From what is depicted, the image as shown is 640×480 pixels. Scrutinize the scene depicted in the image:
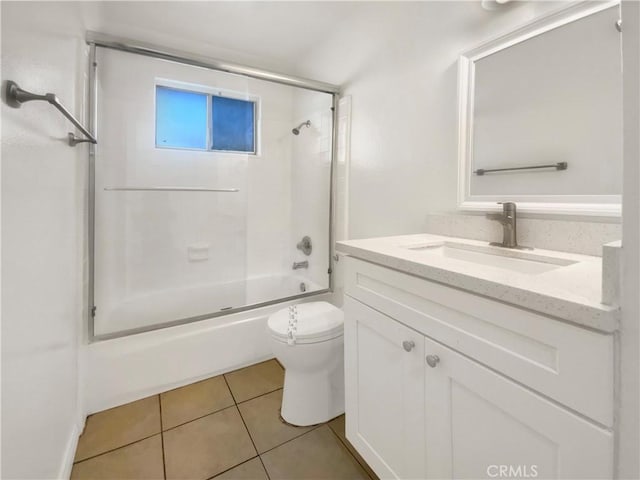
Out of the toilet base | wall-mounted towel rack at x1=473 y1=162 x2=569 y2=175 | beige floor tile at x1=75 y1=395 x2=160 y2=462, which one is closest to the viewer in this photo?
wall-mounted towel rack at x1=473 y1=162 x2=569 y2=175

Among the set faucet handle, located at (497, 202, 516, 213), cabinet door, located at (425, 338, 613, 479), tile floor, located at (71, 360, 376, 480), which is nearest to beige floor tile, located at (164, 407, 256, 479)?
tile floor, located at (71, 360, 376, 480)

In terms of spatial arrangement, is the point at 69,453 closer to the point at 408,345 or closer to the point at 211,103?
the point at 408,345

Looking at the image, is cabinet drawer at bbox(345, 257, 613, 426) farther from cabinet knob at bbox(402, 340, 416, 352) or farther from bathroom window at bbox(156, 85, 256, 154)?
bathroom window at bbox(156, 85, 256, 154)

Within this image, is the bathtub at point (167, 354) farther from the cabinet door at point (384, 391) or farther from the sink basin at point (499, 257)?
the sink basin at point (499, 257)

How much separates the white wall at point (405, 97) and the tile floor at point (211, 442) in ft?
3.55

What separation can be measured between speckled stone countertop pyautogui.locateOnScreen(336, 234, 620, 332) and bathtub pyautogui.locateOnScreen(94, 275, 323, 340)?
1.34m

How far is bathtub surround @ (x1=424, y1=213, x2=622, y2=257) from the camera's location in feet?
2.96

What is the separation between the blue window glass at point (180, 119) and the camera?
2.10 metres

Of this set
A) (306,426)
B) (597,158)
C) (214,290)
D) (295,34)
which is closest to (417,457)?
(306,426)

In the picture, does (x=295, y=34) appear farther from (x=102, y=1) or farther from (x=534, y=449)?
(x=534, y=449)

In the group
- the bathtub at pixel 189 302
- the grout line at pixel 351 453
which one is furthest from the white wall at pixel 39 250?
the grout line at pixel 351 453

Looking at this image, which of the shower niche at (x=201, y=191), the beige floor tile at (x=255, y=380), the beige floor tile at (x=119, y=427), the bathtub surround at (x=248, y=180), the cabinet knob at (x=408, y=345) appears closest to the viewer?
the bathtub surround at (x=248, y=180)

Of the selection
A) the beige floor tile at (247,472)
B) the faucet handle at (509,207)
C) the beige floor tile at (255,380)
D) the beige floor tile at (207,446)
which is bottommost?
the beige floor tile at (247,472)

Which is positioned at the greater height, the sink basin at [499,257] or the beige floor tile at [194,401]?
the sink basin at [499,257]
